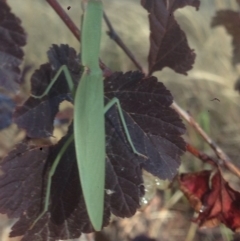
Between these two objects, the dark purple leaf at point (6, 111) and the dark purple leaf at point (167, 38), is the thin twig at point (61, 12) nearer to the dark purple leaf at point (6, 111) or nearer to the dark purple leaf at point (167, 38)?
the dark purple leaf at point (167, 38)

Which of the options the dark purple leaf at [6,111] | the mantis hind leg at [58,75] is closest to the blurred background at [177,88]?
the dark purple leaf at [6,111]

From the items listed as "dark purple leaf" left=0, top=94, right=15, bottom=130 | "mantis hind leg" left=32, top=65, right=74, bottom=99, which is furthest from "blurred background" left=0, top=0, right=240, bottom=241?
"mantis hind leg" left=32, top=65, right=74, bottom=99

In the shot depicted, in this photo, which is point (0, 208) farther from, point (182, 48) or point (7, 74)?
point (182, 48)

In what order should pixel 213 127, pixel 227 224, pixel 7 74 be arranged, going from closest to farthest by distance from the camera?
pixel 7 74 → pixel 227 224 → pixel 213 127

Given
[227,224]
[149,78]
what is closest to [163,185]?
[227,224]

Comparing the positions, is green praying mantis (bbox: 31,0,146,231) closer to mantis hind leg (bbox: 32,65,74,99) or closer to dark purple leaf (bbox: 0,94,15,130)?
mantis hind leg (bbox: 32,65,74,99)

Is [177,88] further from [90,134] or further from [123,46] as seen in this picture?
[90,134]
